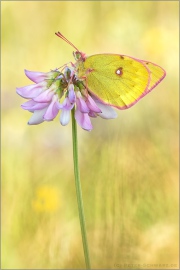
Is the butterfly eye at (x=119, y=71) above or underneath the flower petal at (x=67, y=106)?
above

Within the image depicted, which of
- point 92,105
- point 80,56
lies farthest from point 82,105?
point 80,56

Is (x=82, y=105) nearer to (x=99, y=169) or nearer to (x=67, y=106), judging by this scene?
(x=67, y=106)

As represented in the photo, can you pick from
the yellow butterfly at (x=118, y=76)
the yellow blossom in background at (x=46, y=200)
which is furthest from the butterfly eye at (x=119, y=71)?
the yellow blossom in background at (x=46, y=200)

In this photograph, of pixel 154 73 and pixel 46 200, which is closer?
pixel 154 73

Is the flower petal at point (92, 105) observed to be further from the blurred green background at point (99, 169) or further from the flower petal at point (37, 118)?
the blurred green background at point (99, 169)

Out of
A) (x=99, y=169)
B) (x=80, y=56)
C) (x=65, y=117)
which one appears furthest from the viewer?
(x=99, y=169)

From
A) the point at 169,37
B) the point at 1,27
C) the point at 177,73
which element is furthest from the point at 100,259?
the point at 1,27
